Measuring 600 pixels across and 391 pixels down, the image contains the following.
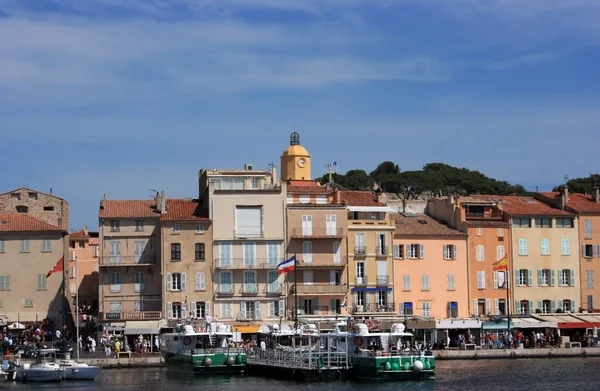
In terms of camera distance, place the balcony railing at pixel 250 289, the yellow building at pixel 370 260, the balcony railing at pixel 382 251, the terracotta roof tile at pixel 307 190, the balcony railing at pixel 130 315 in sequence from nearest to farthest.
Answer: the balcony railing at pixel 130 315 → the balcony railing at pixel 250 289 → the yellow building at pixel 370 260 → the balcony railing at pixel 382 251 → the terracotta roof tile at pixel 307 190

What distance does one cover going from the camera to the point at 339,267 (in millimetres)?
87812

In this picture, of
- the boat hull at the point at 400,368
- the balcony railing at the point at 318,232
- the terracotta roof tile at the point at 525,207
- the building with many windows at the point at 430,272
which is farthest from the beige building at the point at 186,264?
the terracotta roof tile at the point at 525,207

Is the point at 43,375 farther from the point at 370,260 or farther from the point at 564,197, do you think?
the point at 564,197

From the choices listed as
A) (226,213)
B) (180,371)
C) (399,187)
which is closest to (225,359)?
(180,371)

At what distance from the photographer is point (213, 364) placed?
234 feet

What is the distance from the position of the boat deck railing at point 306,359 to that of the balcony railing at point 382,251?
59.6 ft

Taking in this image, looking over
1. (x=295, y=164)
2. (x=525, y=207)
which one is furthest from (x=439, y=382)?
(x=295, y=164)

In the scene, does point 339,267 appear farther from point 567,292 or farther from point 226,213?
point 567,292

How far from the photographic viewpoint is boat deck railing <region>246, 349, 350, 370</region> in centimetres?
6706

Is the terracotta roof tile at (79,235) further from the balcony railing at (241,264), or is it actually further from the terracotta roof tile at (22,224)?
the balcony railing at (241,264)

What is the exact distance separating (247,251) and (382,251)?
9.83 metres

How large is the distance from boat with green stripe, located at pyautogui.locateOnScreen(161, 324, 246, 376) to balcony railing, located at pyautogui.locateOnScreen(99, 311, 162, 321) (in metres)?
8.87

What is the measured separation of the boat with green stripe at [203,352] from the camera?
7138 centimetres

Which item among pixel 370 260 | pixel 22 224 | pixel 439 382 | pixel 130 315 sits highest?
pixel 22 224
